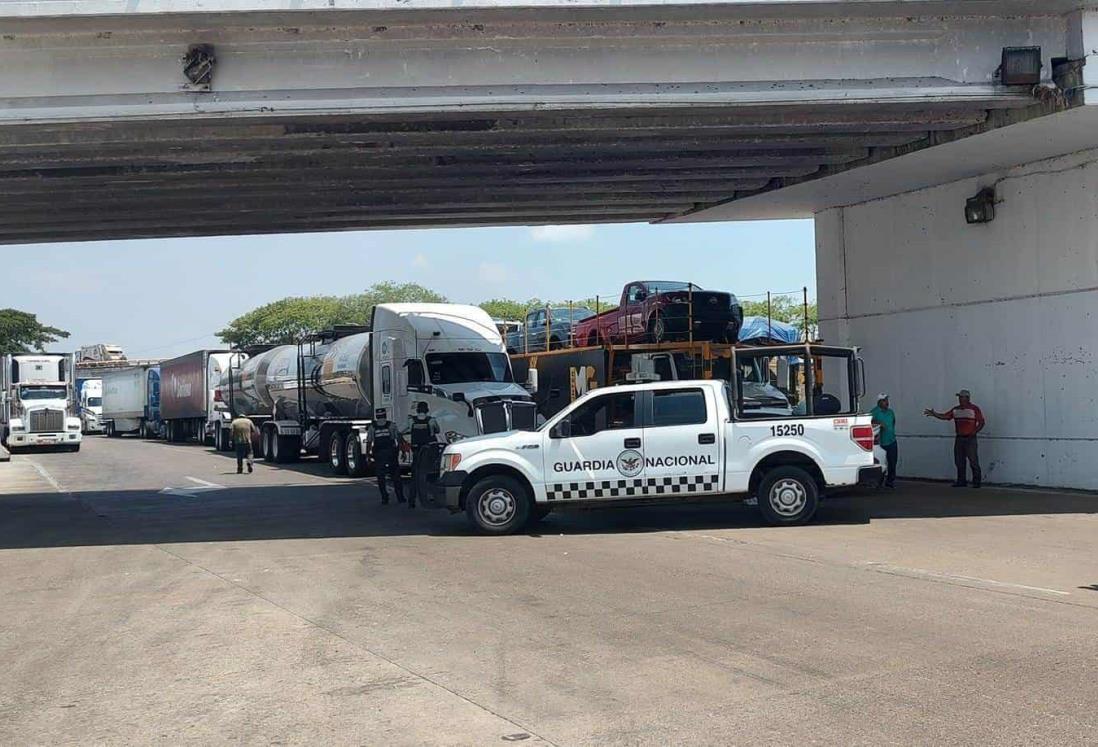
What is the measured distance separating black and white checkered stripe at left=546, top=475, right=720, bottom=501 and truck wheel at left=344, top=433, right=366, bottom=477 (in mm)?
12237

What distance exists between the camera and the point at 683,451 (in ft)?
46.8

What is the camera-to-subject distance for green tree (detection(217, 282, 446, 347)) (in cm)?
10012

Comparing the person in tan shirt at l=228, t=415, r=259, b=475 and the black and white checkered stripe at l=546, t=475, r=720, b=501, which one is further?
the person in tan shirt at l=228, t=415, r=259, b=475

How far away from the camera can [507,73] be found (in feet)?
48.7

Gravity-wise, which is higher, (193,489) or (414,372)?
(414,372)

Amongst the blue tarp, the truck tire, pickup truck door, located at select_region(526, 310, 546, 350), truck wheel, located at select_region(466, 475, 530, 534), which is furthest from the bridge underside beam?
the truck tire

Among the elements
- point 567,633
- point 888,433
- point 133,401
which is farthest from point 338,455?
point 133,401

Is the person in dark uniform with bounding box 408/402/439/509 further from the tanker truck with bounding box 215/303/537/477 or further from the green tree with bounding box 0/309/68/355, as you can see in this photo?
the green tree with bounding box 0/309/68/355

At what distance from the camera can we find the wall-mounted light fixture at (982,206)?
19.5 m

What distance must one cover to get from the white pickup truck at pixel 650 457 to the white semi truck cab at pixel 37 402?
32884mm

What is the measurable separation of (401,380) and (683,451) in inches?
411

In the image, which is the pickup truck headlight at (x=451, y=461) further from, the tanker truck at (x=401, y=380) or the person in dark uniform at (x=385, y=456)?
the tanker truck at (x=401, y=380)

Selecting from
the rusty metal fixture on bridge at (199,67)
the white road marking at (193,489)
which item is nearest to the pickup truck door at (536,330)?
the white road marking at (193,489)

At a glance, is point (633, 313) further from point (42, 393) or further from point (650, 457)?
point (42, 393)
